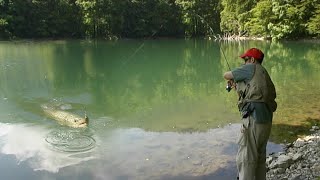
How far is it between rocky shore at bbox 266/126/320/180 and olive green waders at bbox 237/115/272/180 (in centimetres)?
171

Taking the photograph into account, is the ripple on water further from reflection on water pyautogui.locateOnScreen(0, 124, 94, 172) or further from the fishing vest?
the fishing vest

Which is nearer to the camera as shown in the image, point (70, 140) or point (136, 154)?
point (136, 154)

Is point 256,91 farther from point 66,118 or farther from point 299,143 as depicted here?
point 66,118

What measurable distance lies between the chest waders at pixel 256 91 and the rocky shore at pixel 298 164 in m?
2.31

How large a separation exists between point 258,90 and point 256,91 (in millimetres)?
30

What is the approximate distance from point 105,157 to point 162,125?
13.2ft

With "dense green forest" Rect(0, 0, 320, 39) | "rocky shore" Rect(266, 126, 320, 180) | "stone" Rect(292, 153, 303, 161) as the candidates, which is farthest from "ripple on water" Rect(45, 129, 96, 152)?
"dense green forest" Rect(0, 0, 320, 39)

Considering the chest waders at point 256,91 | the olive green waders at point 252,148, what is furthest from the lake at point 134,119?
the chest waders at point 256,91

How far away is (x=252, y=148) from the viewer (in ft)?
19.4

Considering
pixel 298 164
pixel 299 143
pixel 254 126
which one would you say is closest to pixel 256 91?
pixel 254 126

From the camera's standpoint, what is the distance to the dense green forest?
59.2 meters

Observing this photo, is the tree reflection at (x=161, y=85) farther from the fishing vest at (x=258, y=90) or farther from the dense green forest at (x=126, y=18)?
the dense green forest at (x=126, y=18)

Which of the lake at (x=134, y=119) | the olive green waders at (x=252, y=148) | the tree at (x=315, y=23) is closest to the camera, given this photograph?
A: the olive green waders at (x=252, y=148)

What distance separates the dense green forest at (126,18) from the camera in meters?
59.2
